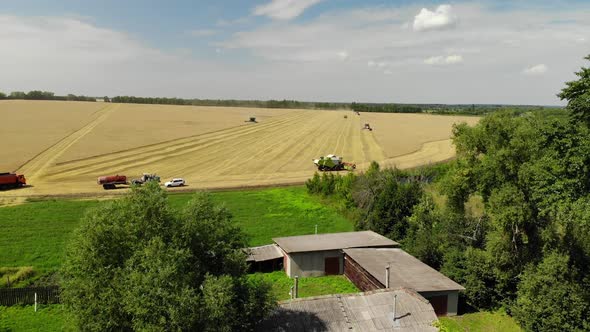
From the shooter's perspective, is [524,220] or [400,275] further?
[400,275]

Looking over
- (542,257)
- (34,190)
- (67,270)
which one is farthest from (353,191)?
(34,190)

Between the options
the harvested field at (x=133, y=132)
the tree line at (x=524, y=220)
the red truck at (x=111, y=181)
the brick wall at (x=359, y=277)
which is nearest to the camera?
the tree line at (x=524, y=220)

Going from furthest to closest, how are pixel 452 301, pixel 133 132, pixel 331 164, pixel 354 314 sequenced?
pixel 133 132, pixel 331 164, pixel 452 301, pixel 354 314

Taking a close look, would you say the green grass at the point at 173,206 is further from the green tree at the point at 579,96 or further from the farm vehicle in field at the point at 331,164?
the green tree at the point at 579,96

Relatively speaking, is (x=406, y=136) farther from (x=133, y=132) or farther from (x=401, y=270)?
(x=401, y=270)

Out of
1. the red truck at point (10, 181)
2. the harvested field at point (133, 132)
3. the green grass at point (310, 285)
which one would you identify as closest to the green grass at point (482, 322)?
the green grass at point (310, 285)

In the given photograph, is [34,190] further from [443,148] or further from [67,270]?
[443,148]

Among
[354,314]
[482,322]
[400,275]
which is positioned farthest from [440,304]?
[354,314]
